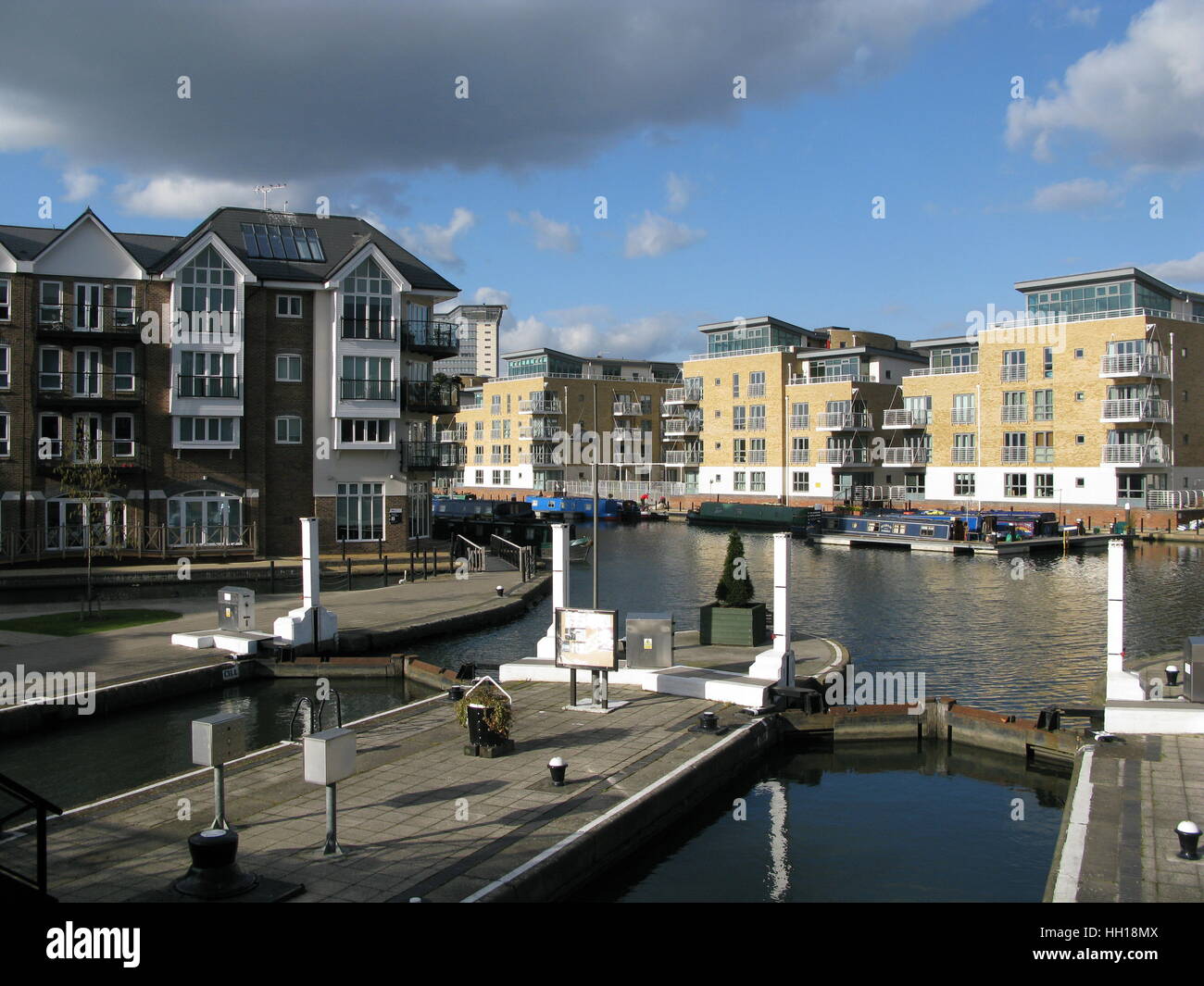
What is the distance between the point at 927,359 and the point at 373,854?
89.5m

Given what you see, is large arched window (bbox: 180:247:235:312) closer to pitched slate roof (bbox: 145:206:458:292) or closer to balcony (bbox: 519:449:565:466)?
pitched slate roof (bbox: 145:206:458:292)

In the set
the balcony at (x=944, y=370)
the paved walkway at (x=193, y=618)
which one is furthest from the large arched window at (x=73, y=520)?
the balcony at (x=944, y=370)

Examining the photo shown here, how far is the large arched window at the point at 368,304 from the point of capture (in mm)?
44750

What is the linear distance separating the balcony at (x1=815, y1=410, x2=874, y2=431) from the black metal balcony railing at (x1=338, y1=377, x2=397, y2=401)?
44.1 m

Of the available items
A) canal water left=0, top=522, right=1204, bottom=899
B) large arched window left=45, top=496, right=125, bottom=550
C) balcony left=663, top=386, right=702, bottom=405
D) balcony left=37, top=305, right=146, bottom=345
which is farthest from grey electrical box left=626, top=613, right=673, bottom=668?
balcony left=663, top=386, right=702, bottom=405

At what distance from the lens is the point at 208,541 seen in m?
42.6

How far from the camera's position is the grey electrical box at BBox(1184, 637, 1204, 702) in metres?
16.2

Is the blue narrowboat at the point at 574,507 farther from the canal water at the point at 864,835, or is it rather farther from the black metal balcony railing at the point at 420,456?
the canal water at the point at 864,835

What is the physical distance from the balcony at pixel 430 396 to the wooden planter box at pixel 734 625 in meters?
26.9

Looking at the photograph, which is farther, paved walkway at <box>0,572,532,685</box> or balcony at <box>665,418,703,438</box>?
balcony at <box>665,418,703,438</box>

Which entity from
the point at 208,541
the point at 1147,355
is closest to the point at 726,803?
the point at 208,541

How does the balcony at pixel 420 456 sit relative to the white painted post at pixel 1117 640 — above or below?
above

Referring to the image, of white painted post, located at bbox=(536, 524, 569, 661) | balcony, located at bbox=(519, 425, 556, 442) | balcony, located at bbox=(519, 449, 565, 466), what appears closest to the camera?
white painted post, located at bbox=(536, 524, 569, 661)
